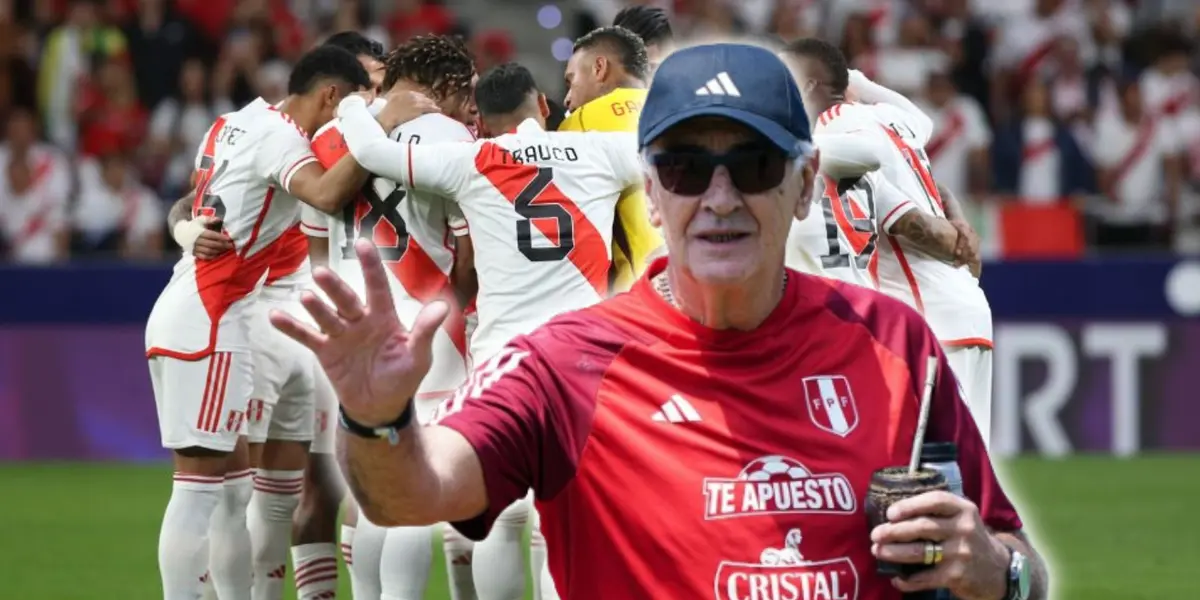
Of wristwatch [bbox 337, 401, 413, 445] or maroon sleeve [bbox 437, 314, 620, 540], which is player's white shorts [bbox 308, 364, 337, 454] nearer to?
maroon sleeve [bbox 437, 314, 620, 540]

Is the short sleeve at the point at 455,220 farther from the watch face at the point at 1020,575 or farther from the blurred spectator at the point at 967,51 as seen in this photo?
the blurred spectator at the point at 967,51

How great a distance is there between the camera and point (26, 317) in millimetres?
16078

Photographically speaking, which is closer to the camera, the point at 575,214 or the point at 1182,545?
the point at 575,214

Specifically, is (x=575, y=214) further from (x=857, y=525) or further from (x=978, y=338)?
(x=857, y=525)

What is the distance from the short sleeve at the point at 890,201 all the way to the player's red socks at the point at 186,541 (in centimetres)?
315

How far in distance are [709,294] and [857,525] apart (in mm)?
506

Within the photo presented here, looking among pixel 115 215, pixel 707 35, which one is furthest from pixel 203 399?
pixel 707 35

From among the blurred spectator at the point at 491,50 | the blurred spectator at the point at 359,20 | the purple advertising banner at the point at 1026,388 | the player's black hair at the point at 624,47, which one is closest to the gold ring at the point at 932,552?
the player's black hair at the point at 624,47

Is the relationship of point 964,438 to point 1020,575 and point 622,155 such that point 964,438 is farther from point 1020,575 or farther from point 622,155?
point 622,155

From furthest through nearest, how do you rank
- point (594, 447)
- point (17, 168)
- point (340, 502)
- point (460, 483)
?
point (17, 168) → point (340, 502) → point (594, 447) → point (460, 483)

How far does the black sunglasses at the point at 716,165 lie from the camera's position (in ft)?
11.6

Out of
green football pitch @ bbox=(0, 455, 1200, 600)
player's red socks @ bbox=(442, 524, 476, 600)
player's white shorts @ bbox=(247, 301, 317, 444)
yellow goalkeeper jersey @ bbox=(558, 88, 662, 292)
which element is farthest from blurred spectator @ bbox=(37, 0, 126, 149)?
yellow goalkeeper jersey @ bbox=(558, 88, 662, 292)

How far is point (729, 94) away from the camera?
138 inches

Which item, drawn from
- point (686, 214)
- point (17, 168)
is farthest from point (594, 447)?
point (17, 168)
